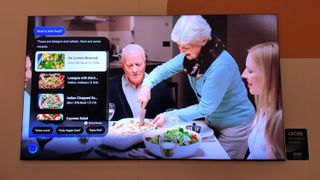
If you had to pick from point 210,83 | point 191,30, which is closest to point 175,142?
point 210,83

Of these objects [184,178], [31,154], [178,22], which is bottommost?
[184,178]

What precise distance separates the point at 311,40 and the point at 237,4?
0.68 m

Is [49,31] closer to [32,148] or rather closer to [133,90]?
[133,90]

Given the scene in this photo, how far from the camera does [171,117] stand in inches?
104

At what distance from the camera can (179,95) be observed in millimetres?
2674

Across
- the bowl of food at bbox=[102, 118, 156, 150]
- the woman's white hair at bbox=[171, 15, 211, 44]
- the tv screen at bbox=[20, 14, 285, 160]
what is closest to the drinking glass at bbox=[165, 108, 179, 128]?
the tv screen at bbox=[20, 14, 285, 160]

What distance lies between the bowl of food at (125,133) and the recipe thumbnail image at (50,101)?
1.48 feet

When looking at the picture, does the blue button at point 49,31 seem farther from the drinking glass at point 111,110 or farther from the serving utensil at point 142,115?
the serving utensil at point 142,115

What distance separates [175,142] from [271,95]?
0.84 metres

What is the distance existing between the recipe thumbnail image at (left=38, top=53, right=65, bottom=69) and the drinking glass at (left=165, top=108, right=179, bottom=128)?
0.93 m

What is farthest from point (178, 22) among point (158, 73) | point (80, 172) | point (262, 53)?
point (80, 172)

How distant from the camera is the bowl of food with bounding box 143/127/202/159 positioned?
8.55 ft

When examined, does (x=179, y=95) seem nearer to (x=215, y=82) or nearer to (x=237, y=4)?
(x=215, y=82)

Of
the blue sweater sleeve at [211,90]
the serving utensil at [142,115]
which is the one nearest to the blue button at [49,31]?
the serving utensil at [142,115]
